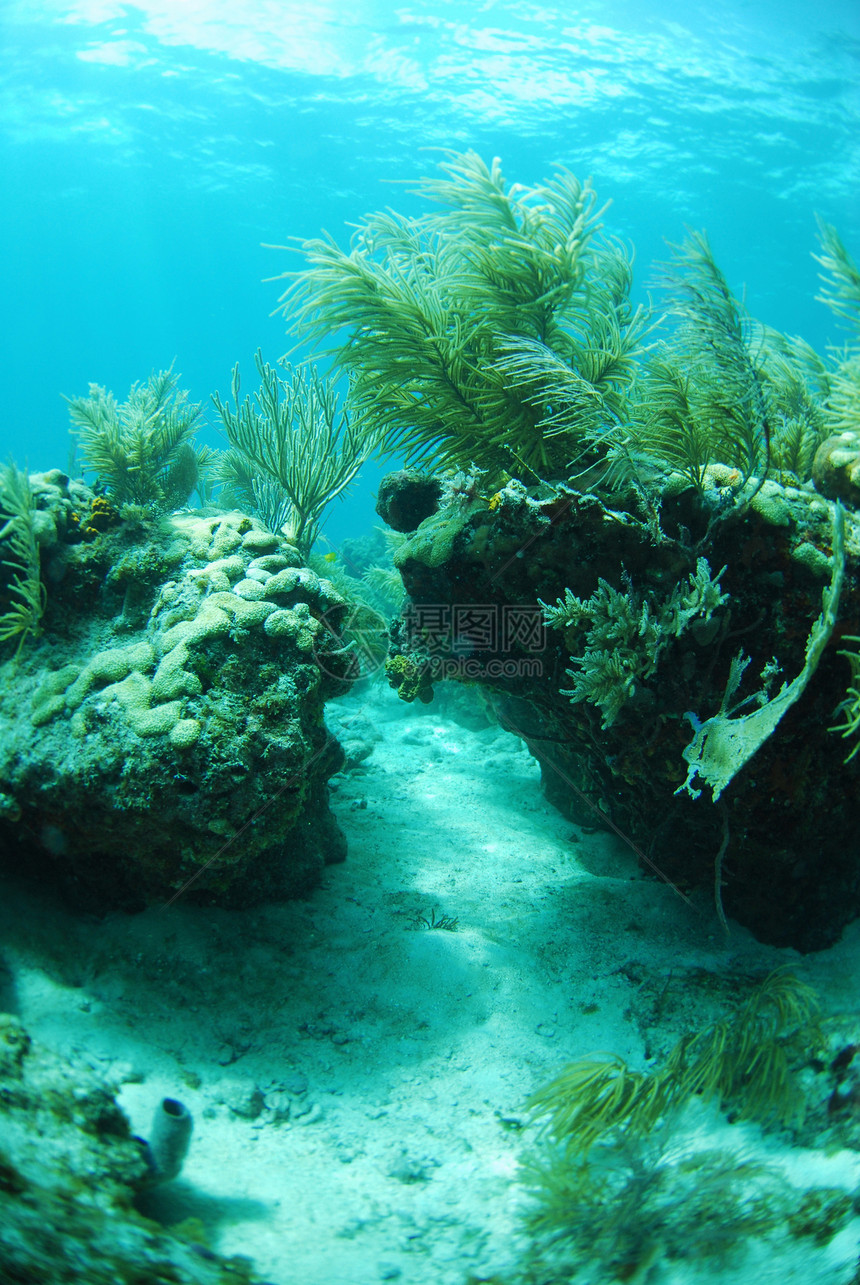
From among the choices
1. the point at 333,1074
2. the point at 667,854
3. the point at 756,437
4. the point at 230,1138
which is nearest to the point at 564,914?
the point at 667,854

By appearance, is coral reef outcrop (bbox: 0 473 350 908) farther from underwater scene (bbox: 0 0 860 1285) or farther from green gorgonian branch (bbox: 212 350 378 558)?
green gorgonian branch (bbox: 212 350 378 558)

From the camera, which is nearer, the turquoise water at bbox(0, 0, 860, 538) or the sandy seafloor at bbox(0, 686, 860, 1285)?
the sandy seafloor at bbox(0, 686, 860, 1285)

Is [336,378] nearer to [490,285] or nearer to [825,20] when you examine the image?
[490,285]

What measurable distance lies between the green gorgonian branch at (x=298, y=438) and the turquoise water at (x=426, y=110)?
32.5 feet

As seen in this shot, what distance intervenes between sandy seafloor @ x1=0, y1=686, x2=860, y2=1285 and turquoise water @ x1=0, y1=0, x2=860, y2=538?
12.5 metres

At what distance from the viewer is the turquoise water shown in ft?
69.7

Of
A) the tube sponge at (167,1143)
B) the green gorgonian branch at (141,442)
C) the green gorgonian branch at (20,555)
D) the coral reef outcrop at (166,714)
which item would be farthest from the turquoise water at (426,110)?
the tube sponge at (167,1143)

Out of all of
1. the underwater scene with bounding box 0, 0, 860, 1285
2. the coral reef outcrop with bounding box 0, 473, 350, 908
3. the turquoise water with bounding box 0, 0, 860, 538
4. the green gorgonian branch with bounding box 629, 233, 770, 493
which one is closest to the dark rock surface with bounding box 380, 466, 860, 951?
the underwater scene with bounding box 0, 0, 860, 1285

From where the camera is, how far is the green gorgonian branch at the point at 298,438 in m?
4.79

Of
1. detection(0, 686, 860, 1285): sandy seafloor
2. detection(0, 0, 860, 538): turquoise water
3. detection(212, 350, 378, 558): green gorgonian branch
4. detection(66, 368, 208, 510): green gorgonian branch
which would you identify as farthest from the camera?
detection(0, 0, 860, 538): turquoise water

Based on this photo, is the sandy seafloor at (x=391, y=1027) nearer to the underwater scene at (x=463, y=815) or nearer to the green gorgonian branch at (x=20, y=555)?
the underwater scene at (x=463, y=815)

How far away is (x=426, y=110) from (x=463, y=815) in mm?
32251

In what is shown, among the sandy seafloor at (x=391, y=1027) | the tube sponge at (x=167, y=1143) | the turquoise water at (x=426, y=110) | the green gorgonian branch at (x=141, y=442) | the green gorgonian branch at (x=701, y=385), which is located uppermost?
the turquoise water at (x=426, y=110)

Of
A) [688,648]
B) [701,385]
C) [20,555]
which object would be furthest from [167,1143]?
[701,385]
